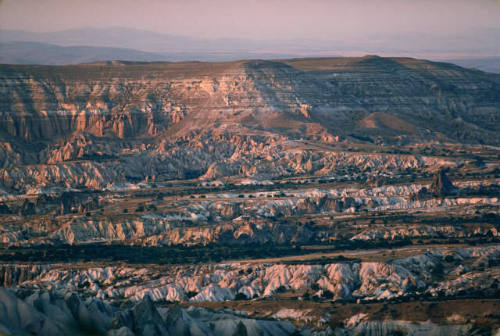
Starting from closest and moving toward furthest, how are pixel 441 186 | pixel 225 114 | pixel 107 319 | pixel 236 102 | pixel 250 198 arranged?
pixel 107 319 → pixel 441 186 → pixel 250 198 → pixel 225 114 → pixel 236 102

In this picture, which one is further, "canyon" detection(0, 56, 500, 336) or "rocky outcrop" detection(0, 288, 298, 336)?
"canyon" detection(0, 56, 500, 336)

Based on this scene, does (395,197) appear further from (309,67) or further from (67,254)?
(309,67)

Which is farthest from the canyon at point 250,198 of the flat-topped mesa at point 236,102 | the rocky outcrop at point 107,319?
the flat-topped mesa at point 236,102

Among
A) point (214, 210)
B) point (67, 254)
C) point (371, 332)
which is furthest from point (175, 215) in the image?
point (371, 332)

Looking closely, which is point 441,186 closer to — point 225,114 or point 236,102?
point 225,114

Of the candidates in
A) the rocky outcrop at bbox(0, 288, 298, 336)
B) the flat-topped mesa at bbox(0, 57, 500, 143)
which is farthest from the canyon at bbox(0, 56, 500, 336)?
the flat-topped mesa at bbox(0, 57, 500, 143)

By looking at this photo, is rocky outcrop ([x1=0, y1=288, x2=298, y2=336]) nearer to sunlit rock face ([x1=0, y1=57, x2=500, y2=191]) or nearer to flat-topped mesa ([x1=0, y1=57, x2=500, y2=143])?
sunlit rock face ([x1=0, y1=57, x2=500, y2=191])

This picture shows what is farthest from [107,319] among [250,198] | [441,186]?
[441,186]

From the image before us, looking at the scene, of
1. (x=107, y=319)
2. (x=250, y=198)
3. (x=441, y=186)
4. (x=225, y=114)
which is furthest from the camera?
(x=225, y=114)
